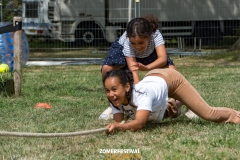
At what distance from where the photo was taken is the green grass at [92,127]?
402 cm

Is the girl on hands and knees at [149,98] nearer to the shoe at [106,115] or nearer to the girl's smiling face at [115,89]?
the girl's smiling face at [115,89]

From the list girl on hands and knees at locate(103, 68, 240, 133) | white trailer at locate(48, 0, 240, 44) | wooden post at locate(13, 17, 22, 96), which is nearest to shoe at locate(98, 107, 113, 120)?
girl on hands and knees at locate(103, 68, 240, 133)

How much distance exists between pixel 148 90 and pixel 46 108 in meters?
2.30

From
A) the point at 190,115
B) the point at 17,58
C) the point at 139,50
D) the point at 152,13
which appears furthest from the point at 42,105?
the point at 152,13

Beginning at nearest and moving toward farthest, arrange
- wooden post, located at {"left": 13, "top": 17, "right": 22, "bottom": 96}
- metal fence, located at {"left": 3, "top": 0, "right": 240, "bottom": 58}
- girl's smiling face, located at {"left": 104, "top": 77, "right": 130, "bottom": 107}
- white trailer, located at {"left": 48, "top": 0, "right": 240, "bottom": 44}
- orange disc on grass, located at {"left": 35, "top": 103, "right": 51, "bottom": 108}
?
girl's smiling face, located at {"left": 104, "top": 77, "right": 130, "bottom": 107} → orange disc on grass, located at {"left": 35, "top": 103, "right": 51, "bottom": 108} → wooden post, located at {"left": 13, "top": 17, "right": 22, "bottom": 96} → metal fence, located at {"left": 3, "top": 0, "right": 240, "bottom": 58} → white trailer, located at {"left": 48, "top": 0, "right": 240, "bottom": 44}

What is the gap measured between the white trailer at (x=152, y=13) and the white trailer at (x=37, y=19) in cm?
23

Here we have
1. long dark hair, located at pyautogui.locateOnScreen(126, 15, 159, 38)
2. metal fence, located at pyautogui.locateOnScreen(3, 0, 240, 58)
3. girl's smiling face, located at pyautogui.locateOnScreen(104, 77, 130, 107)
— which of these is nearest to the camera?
girl's smiling face, located at pyautogui.locateOnScreen(104, 77, 130, 107)

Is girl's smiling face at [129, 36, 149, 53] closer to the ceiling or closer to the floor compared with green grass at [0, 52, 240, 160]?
closer to the ceiling

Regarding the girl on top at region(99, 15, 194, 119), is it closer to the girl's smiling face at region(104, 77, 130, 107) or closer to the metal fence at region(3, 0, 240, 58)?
the girl's smiling face at region(104, 77, 130, 107)

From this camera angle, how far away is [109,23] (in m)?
17.8

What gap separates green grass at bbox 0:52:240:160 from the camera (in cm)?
402

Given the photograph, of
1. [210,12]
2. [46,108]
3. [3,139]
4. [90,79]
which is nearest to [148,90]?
[3,139]

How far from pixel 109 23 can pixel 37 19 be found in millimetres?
2375

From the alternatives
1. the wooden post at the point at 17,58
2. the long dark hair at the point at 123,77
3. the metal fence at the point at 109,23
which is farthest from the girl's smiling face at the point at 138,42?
the metal fence at the point at 109,23
